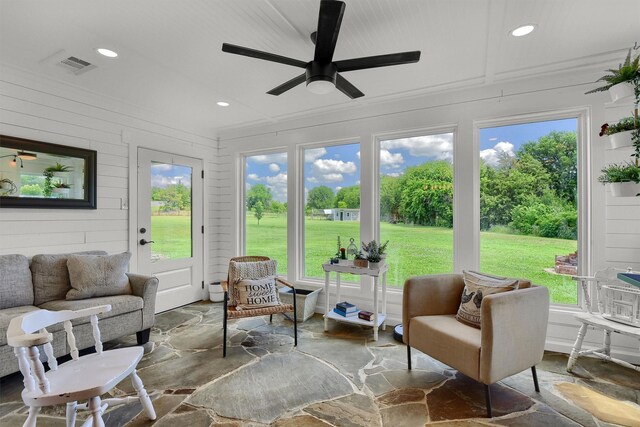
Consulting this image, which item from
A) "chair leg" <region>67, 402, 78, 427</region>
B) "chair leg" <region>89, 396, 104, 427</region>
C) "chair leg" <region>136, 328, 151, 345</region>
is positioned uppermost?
"chair leg" <region>89, 396, 104, 427</region>

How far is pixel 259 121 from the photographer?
14.0 ft

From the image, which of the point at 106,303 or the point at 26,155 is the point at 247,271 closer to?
the point at 106,303

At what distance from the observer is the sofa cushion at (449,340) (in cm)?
199

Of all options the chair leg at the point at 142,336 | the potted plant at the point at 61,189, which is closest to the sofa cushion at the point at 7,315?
the chair leg at the point at 142,336

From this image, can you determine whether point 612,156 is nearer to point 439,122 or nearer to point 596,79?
point 596,79

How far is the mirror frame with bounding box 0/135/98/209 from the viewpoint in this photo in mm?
2697

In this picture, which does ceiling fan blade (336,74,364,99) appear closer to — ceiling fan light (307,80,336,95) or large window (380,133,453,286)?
ceiling fan light (307,80,336,95)

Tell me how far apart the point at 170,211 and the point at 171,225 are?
19 centimetres

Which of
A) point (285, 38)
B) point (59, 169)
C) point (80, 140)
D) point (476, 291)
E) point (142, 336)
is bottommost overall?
point (142, 336)

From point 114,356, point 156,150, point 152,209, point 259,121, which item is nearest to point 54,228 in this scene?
point 152,209

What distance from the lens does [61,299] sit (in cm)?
275

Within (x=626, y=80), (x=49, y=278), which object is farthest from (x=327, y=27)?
(x=49, y=278)

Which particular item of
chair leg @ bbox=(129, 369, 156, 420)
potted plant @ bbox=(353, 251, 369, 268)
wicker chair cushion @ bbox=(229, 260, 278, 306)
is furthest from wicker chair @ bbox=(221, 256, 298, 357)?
chair leg @ bbox=(129, 369, 156, 420)

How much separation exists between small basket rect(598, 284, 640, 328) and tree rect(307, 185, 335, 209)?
2799 mm
